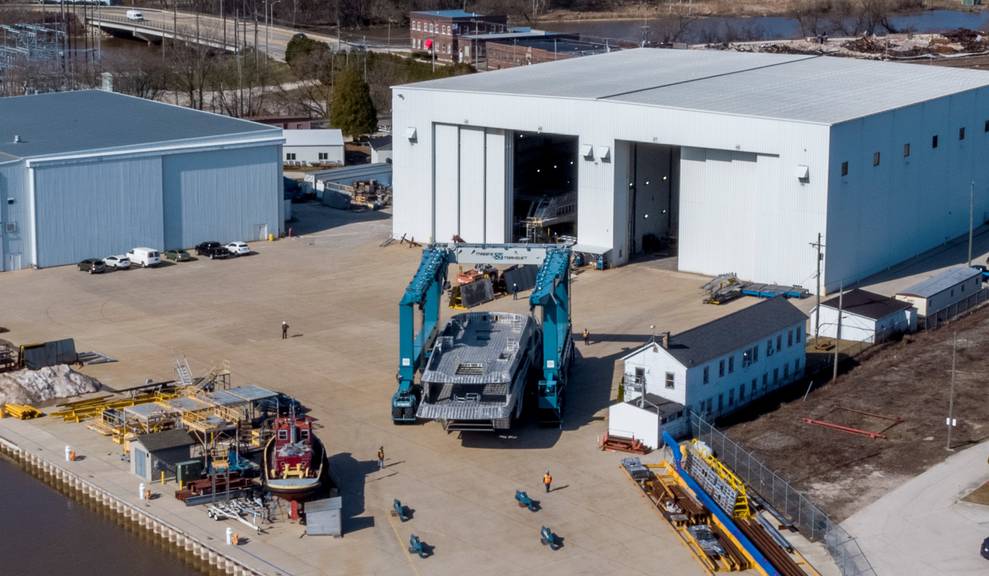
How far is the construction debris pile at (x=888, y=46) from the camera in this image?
98438 millimetres

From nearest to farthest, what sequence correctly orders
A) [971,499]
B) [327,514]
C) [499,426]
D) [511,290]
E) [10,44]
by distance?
[327,514]
[971,499]
[499,426]
[511,290]
[10,44]

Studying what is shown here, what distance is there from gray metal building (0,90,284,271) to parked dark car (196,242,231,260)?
0.72 m

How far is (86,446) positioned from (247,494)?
4.96 meters

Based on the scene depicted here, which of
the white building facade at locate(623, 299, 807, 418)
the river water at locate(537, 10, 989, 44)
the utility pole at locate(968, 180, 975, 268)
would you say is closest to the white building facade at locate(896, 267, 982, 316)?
the utility pole at locate(968, 180, 975, 268)

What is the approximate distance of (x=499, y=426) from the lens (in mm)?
31219

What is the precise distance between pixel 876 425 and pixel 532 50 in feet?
170

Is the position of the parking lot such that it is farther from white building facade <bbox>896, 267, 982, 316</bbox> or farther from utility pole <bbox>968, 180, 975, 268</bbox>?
utility pole <bbox>968, 180, 975, 268</bbox>

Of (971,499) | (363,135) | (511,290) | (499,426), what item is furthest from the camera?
(363,135)

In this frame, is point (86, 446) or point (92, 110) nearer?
point (86, 446)

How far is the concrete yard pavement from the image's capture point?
26.3 metres

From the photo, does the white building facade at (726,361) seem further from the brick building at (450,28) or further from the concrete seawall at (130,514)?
the brick building at (450,28)

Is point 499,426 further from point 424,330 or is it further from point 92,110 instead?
point 92,110

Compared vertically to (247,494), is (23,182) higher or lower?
higher

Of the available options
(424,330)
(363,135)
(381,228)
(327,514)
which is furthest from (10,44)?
(327,514)
